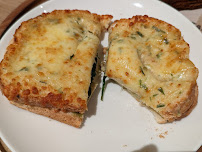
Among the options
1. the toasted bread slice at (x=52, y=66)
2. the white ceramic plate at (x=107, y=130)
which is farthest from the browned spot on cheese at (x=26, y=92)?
the white ceramic plate at (x=107, y=130)

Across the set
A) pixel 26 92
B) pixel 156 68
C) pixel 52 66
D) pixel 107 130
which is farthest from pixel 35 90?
pixel 156 68

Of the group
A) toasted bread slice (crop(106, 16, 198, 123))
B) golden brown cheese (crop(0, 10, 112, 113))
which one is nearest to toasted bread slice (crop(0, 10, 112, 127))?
golden brown cheese (crop(0, 10, 112, 113))

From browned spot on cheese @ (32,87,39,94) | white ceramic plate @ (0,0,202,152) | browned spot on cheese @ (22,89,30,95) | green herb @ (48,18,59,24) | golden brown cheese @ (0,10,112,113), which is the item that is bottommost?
white ceramic plate @ (0,0,202,152)

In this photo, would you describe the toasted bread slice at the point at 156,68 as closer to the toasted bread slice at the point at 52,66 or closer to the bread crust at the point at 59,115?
the toasted bread slice at the point at 52,66

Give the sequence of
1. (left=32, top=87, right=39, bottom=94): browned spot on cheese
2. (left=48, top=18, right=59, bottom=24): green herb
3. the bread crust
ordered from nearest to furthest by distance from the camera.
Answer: (left=32, top=87, right=39, bottom=94): browned spot on cheese, the bread crust, (left=48, top=18, right=59, bottom=24): green herb

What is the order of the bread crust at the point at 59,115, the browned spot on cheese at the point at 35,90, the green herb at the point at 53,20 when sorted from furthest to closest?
the green herb at the point at 53,20 < the bread crust at the point at 59,115 < the browned spot on cheese at the point at 35,90

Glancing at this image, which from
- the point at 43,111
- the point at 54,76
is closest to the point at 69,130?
the point at 43,111

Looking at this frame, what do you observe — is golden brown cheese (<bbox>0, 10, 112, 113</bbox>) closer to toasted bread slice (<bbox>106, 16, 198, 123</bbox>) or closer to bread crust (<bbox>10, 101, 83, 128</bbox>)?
bread crust (<bbox>10, 101, 83, 128</bbox>)

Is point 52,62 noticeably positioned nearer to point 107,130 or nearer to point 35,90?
point 35,90
